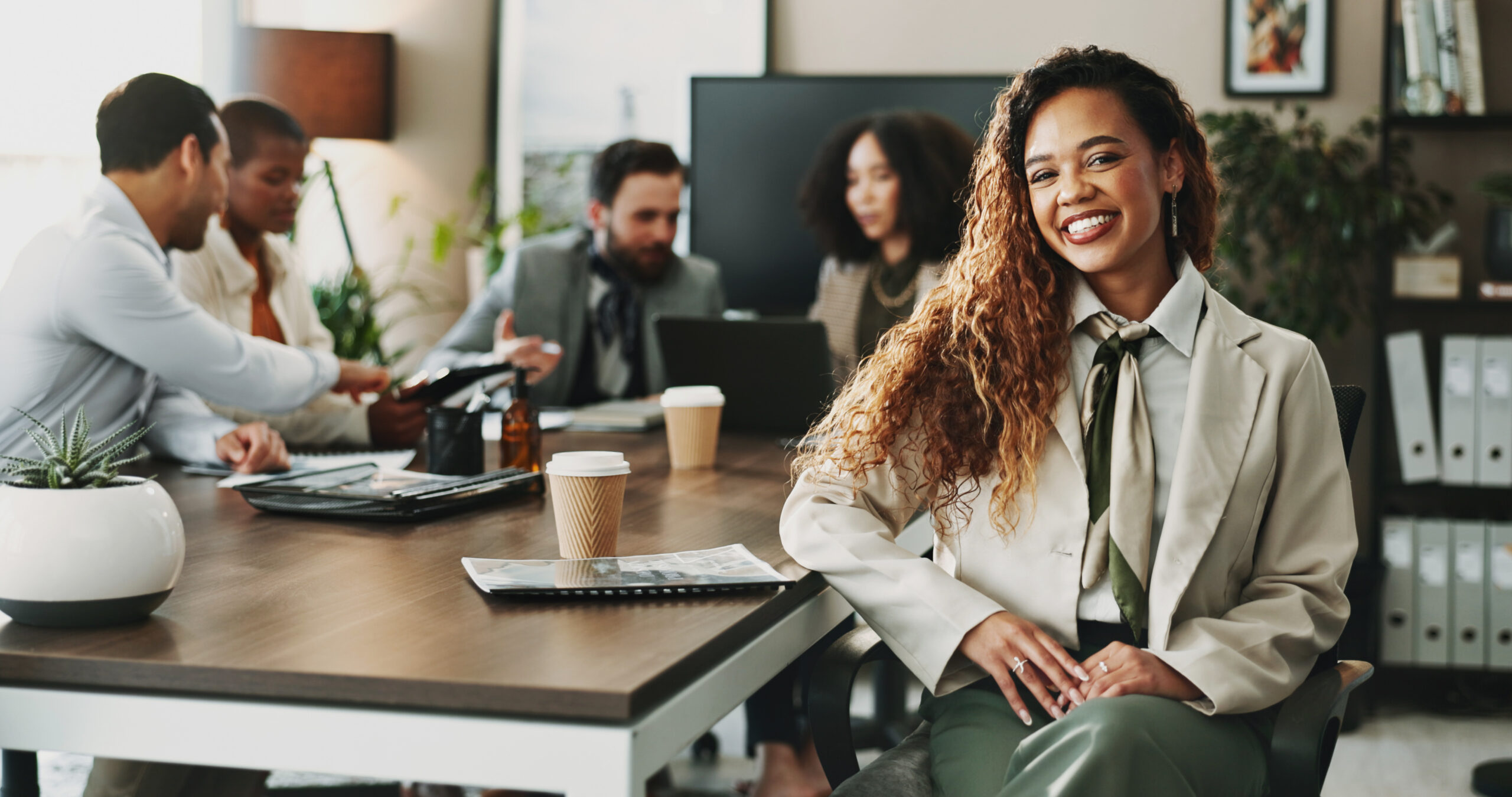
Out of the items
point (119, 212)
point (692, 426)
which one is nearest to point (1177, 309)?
point (692, 426)

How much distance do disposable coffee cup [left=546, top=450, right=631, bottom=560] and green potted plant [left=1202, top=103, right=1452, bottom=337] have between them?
240 cm

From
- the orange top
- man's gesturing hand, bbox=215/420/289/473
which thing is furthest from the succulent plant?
the orange top

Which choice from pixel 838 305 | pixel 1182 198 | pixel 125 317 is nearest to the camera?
pixel 1182 198

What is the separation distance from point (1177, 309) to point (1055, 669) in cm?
44

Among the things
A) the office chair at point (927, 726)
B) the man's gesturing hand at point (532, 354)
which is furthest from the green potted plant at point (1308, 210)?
the office chair at point (927, 726)

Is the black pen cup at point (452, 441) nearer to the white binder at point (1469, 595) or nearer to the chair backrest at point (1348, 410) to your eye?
the chair backrest at point (1348, 410)

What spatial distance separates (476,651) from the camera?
37.8 inches

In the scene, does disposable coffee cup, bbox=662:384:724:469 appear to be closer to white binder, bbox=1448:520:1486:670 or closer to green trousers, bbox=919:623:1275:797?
green trousers, bbox=919:623:1275:797

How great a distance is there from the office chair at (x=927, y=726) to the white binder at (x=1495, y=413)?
2.20m

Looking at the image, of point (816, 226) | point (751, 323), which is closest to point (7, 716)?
point (751, 323)

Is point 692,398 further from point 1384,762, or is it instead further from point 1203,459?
point 1384,762

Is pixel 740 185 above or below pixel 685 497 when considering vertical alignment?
above

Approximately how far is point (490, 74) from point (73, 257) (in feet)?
8.47

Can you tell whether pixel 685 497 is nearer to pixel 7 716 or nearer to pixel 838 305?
pixel 7 716
